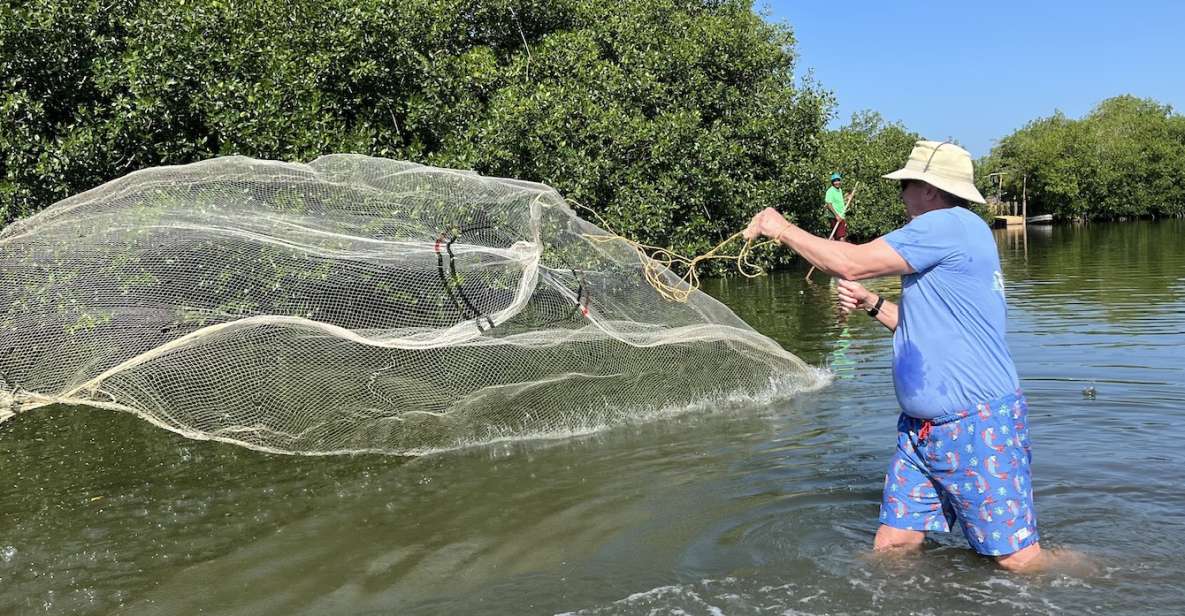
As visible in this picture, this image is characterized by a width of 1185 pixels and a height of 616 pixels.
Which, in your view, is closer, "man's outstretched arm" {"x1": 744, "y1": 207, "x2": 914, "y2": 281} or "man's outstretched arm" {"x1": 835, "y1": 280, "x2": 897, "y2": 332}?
"man's outstretched arm" {"x1": 744, "y1": 207, "x2": 914, "y2": 281}

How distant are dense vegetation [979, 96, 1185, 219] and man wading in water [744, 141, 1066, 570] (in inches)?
2780

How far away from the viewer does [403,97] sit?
12133mm

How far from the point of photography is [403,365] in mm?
6574

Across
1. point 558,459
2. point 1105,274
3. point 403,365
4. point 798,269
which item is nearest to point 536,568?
point 558,459

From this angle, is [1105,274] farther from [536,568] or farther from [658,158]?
[536,568]

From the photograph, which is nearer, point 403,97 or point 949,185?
point 949,185

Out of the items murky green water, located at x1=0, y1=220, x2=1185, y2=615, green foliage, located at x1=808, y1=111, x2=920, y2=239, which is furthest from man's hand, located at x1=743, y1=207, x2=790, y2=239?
green foliage, located at x1=808, y1=111, x2=920, y2=239

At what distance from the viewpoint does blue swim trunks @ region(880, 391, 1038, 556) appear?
363 cm

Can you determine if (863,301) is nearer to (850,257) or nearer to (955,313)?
(955,313)

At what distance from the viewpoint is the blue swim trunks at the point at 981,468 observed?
363 cm

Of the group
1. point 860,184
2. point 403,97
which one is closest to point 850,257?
→ point 403,97

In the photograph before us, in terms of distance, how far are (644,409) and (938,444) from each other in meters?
4.12

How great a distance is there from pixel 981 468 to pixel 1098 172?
78.5 meters

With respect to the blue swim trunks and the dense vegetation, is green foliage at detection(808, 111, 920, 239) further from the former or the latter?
the dense vegetation
